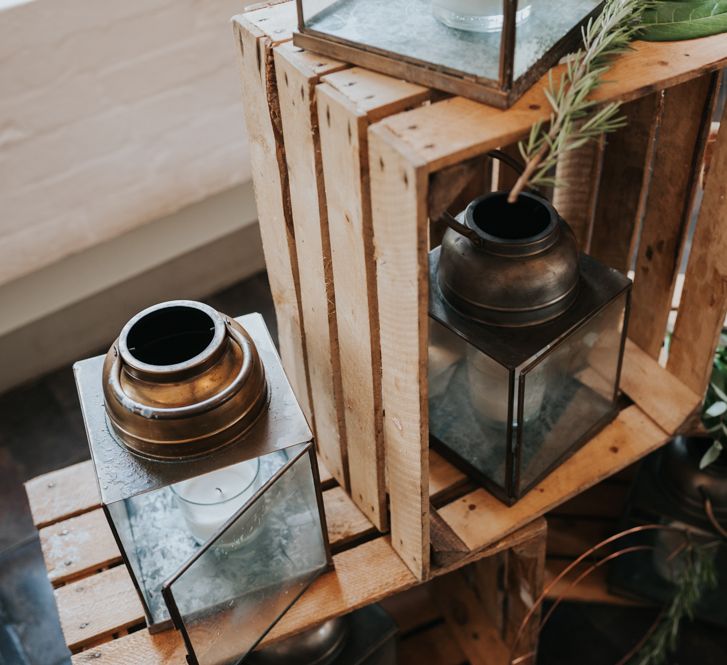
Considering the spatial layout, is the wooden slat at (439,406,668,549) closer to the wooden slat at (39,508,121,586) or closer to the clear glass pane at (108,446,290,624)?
the clear glass pane at (108,446,290,624)

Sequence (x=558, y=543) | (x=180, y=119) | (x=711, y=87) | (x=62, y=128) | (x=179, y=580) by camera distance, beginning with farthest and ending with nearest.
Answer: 1. (x=180, y=119)
2. (x=62, y=128)
3. (x=558, y=543)
4. (x=711, y=87)
5. (x=179, y=580)

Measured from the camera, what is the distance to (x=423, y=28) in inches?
37.9

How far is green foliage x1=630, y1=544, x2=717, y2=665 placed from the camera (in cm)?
153

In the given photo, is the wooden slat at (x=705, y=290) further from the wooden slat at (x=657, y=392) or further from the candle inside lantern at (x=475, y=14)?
the candle inside lantern at (x=475, y=14)

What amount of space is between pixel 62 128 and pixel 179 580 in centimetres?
128

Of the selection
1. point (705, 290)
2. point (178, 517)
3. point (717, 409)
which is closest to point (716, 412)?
point (717, 409)

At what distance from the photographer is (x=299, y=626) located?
1190 millimetres

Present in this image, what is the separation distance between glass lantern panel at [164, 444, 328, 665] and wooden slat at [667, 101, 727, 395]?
0.63 m

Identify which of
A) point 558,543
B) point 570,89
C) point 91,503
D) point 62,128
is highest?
point 570,89

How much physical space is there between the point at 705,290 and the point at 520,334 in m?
0.35

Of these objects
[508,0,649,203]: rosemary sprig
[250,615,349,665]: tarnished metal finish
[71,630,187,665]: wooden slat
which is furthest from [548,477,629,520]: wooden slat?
[508,0,649,203]: rosemary sprig

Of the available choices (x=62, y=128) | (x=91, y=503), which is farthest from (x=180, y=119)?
(x=91, y=503)

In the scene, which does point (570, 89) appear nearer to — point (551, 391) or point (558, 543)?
point (551, 391)

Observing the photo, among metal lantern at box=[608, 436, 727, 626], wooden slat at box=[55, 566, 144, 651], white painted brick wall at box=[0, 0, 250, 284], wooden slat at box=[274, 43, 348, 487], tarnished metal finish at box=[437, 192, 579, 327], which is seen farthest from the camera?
white painted brick wall at box=[0, 0, 250, 284]
